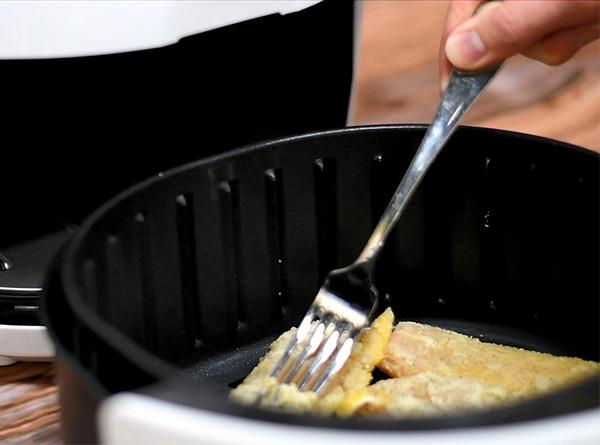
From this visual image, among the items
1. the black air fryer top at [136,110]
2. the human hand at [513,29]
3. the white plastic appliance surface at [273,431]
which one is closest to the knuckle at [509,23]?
the human hand at [513,29]

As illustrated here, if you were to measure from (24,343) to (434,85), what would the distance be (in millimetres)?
589

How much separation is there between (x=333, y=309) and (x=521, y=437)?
0.88 feet

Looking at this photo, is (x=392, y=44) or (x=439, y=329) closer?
(x=439, y=329)

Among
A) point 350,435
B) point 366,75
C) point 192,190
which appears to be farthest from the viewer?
point 366,75

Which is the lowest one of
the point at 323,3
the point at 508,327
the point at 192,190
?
the point at 508,327

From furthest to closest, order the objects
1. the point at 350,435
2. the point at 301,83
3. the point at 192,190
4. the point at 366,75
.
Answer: the point at 366,75, the point at 301,83, the point at 192,190, the point at 350,435

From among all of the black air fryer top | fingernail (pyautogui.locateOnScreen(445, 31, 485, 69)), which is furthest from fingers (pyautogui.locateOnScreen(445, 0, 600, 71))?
the black air fryer top

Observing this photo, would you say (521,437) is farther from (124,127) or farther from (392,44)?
(392,44)

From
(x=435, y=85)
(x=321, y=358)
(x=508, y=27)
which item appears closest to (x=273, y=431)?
(x=321, y=358)

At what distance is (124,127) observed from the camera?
671 mm

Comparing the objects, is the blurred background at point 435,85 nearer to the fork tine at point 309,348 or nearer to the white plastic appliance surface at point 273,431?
the fork tine at point 309,348

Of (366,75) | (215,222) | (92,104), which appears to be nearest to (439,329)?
(215,222)

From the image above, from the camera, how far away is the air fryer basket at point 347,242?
583 mm

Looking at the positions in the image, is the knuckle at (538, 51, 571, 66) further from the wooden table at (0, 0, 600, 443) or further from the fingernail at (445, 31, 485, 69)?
the wooden table at (0, 0, 600, 443)
